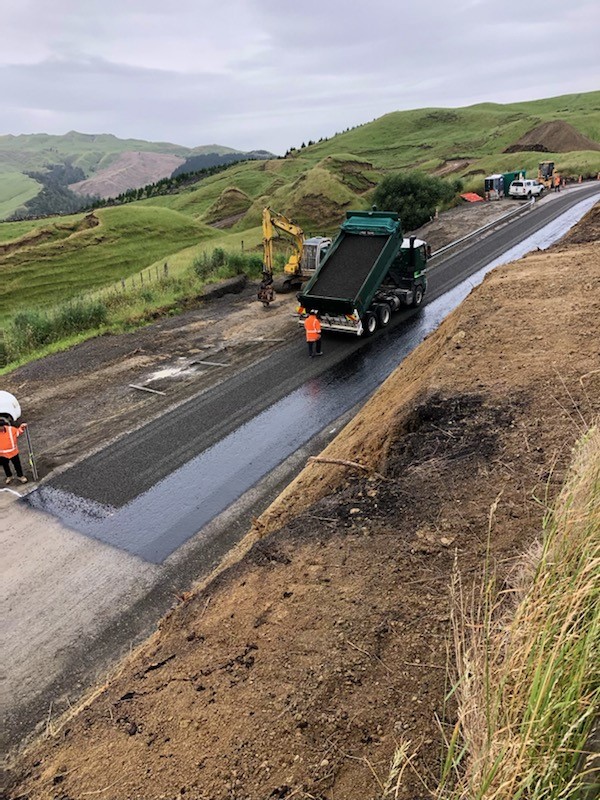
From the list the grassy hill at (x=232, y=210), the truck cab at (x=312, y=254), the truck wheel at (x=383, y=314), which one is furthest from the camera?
the grassy hill at (x=232, y=210)

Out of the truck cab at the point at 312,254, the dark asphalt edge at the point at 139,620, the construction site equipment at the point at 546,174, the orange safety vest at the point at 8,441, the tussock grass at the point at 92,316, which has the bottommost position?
the dark asphalt edge at the point at 139,620

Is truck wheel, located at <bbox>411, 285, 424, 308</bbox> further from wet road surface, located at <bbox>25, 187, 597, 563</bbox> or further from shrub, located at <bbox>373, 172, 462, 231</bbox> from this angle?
shrub, located at <bbox>373, 172, 462, 231</bbox>

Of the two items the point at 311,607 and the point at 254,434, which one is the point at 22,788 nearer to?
the point at 311,607

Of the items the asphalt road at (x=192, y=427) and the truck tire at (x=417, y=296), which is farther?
the truck tire at (x=417, y=296)

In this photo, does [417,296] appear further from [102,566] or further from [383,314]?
[102,566]

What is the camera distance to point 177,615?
6.18 metres

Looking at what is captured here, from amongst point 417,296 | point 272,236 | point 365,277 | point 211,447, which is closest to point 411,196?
point 272,236

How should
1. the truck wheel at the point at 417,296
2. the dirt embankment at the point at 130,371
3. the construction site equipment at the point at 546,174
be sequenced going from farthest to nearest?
1. the construction site equipment at the point at 546,174
2. the truck wheel at the point at 417,296
3. the dirt embankment at the point at 130,371

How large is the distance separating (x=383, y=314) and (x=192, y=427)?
8228 mm

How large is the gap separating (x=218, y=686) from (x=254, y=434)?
23.1 ft

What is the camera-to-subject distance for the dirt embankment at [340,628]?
3773 mm

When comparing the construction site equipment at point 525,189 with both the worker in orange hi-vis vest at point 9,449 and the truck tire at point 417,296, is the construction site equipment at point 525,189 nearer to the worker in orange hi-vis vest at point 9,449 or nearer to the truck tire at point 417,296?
the truck tire at point 417,296

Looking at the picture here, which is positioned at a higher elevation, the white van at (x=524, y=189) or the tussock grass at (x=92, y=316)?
the white van at (x=524, y=189)

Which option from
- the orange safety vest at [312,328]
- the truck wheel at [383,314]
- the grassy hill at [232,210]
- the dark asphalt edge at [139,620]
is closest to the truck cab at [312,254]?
the truck wheel at [383,314]
